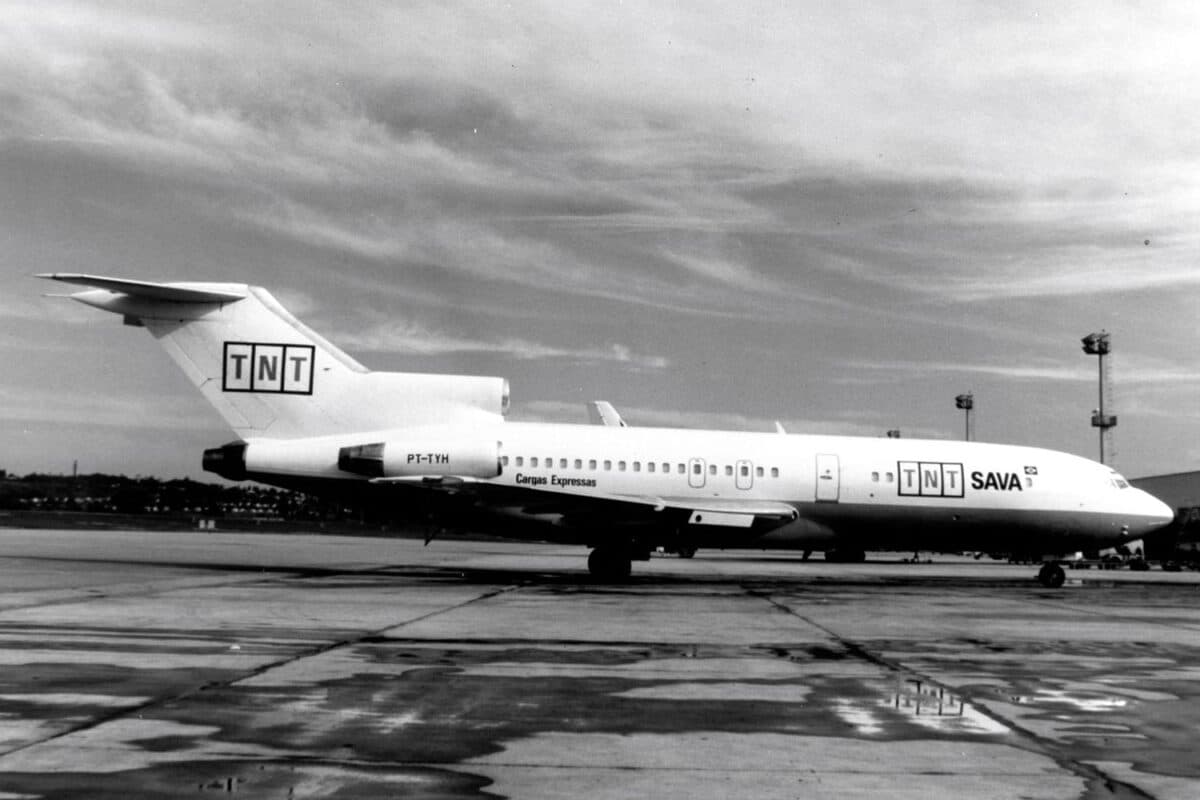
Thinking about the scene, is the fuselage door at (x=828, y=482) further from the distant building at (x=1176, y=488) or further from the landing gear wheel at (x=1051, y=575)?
the distant building at (x=1176, y=488)

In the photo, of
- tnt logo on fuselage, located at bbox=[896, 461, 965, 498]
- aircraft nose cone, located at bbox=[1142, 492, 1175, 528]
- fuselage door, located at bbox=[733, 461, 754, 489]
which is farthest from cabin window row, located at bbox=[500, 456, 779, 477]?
aircraft nose cone, located at bbox=[1142, 492, 1175, 528]

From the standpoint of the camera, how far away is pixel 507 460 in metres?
23.8

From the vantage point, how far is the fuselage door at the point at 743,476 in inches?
957

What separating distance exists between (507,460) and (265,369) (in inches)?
217

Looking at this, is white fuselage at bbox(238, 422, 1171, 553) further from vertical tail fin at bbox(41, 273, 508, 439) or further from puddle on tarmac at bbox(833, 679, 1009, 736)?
puddle on tarmac at bbox(833, 679, 1009, 736)

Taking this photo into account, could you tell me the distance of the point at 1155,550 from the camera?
212 feet

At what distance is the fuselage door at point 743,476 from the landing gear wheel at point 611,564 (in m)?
2.89

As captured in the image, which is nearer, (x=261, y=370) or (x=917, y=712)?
(x=917, y=712)

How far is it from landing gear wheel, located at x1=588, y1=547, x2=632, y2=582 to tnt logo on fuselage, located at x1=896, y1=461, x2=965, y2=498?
21.7 feet

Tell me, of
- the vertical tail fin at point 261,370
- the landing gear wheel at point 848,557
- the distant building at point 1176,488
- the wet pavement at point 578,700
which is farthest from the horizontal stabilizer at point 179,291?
the distant building at point 1176,488

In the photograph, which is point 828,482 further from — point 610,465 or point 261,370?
point 261,370

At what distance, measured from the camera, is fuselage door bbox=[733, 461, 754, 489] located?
24.3 m

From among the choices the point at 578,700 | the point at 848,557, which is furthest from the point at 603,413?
the point at 578,700

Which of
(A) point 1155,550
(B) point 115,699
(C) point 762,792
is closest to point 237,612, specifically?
(B) point 115,699
